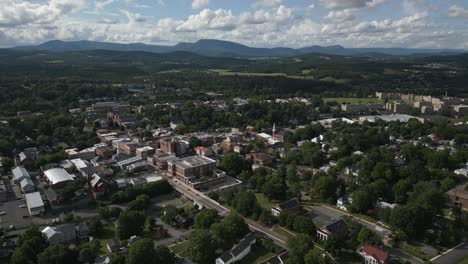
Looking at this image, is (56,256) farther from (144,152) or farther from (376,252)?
(144,152)

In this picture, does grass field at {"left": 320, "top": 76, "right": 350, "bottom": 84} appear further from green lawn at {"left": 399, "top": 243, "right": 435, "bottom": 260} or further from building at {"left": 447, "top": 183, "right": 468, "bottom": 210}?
green lawn at {"left": 399, "top": 243, "right": 435, "bottom": 260}

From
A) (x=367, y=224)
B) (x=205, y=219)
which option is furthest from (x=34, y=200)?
(x=367, y=224)

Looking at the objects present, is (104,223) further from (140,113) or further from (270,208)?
(140,113)

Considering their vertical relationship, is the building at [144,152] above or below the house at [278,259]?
below

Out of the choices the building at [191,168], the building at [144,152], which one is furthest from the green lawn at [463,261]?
the building at [144,152]

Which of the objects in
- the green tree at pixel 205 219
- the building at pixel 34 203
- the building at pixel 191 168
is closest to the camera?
the green tree at pixel 205 219

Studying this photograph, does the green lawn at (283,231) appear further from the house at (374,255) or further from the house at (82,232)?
the house at (82,232)
